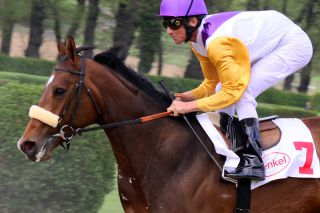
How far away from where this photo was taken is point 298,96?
23.7m

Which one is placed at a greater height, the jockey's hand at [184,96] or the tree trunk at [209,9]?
the jockey's hand at [184,96]

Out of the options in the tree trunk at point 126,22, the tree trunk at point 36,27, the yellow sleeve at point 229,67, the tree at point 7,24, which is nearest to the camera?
the yellow sleeve at point 229,67

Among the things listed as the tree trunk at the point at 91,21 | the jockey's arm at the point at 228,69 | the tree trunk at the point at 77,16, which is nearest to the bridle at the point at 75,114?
the jockey's arm at the point at 228,69

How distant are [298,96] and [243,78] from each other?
65.9 feet

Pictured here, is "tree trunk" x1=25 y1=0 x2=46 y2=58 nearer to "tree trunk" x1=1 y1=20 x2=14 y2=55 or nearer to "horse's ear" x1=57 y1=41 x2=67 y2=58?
"tree trunk" x1=1 y1=20 x2=14 y2=55

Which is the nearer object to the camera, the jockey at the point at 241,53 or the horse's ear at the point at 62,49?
the jockey at the point at 241,53

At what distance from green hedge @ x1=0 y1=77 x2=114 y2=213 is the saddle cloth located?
2.15m

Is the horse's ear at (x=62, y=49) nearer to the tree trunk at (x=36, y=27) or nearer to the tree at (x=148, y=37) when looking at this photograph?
the tree at (x=148, y=37)

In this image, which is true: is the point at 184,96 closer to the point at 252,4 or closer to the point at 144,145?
the point at 144,145

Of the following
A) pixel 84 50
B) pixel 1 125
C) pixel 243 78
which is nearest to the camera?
pixel 243 78

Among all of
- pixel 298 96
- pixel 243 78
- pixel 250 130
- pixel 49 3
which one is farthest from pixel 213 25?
pixel 298 96

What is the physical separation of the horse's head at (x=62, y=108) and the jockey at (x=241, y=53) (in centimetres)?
57

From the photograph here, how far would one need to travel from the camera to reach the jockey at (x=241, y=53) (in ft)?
13.4

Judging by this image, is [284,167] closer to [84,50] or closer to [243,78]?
[243,78]
